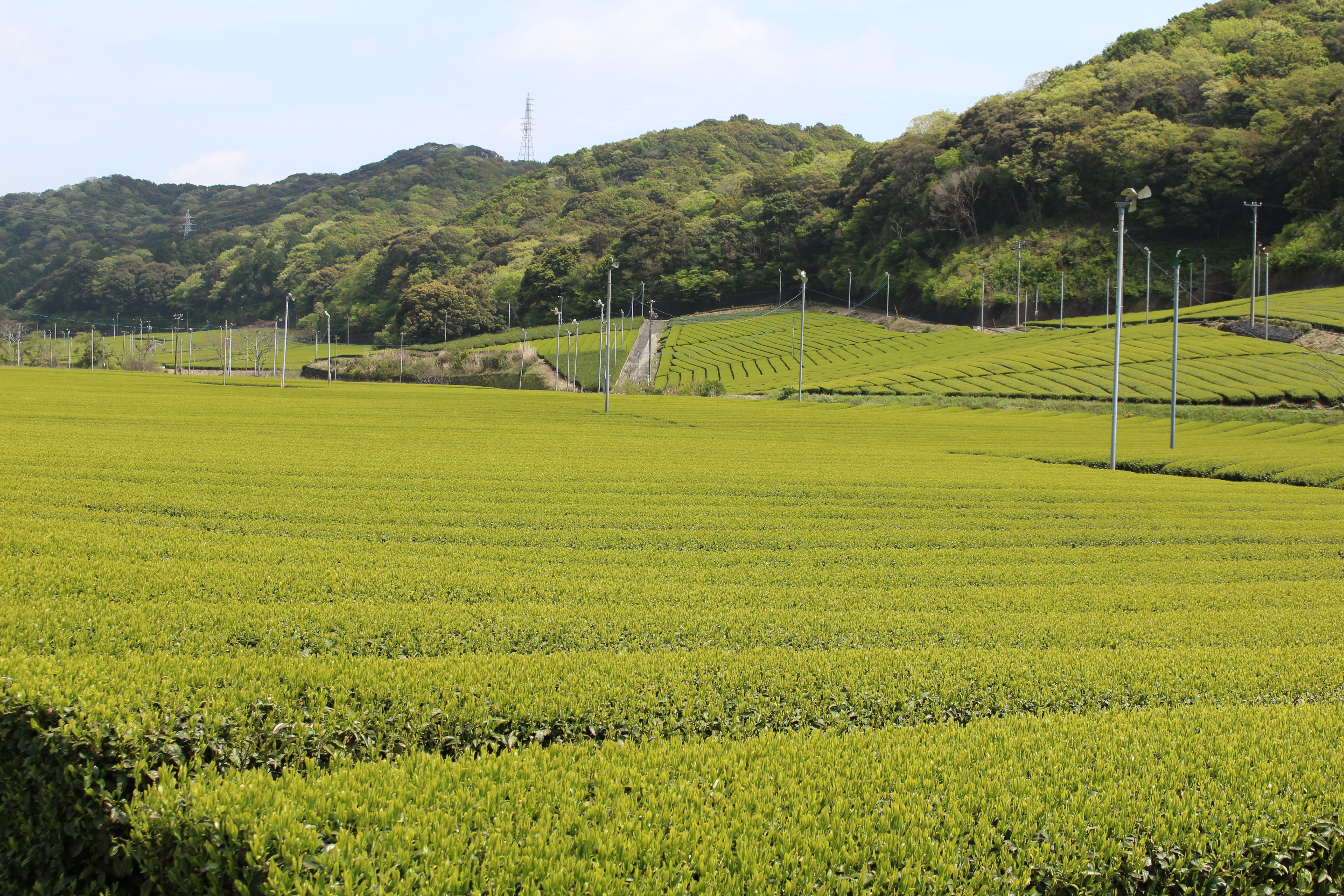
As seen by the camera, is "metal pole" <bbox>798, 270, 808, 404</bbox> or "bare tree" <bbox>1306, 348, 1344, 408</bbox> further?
"metal pole" <bbox>798, 270, 808, 404</bbox>

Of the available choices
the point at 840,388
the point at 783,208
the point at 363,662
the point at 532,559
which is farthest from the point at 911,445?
the point at 783,208

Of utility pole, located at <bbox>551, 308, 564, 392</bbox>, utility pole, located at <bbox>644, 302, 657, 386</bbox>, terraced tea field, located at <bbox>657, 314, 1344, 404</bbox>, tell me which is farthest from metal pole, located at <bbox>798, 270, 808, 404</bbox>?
utility pole, located at <bbox>551, 308, 564, 392</bbox>

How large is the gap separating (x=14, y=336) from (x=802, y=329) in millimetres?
148474

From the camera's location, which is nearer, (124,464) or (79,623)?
(79,623)

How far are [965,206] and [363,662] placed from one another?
119 m

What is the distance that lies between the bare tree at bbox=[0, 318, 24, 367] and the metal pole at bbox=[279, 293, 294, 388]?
95.2 feet

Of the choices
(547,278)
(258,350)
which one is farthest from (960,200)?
(258,350)

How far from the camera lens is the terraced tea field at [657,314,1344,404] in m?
52.6

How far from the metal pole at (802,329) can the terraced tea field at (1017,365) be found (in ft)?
5.36

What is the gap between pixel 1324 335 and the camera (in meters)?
59.9

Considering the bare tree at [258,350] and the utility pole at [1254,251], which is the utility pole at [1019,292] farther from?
the bare tree at [258,350]

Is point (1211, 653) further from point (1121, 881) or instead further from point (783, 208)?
point (783, 208)

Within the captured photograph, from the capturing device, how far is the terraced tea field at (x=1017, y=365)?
2072 inches

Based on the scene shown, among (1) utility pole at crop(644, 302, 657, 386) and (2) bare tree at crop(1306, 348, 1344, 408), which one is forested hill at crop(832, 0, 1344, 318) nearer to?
(2) bare tree at crop(1306, 348, 1344, 408)
